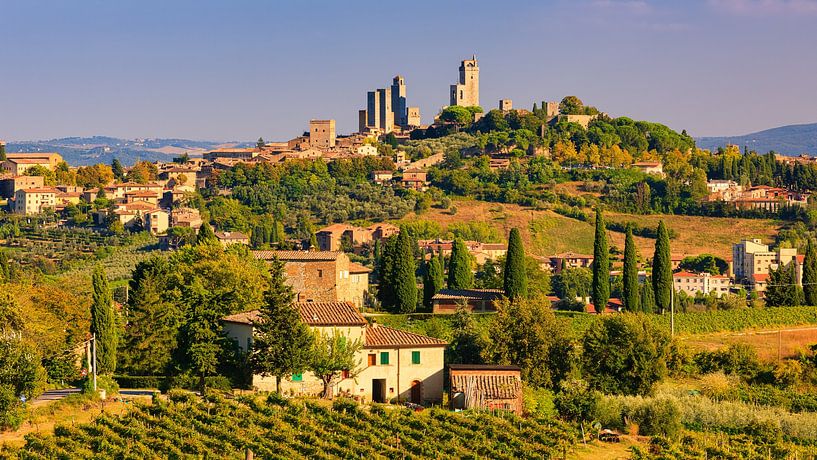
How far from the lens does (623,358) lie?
128ft

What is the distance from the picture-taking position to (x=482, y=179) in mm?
118875

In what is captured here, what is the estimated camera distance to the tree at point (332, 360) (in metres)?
33.8

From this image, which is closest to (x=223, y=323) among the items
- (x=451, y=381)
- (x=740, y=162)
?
(x=451, y=381)

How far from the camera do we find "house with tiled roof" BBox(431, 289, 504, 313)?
174 feet

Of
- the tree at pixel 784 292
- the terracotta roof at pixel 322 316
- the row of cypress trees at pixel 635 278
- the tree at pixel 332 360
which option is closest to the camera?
the tree at pixel 332 360

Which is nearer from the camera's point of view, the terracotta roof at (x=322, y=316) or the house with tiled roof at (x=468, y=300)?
the terracotta roof at (x=322, y=316)

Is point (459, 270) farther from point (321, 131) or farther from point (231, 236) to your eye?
point (321, 131)

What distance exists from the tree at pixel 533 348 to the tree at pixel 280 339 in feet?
24.8

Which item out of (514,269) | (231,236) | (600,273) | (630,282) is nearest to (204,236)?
(514,269)

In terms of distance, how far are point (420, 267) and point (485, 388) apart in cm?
5037

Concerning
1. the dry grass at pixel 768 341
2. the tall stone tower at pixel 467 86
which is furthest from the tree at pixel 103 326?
the tall stone tower at pixel 467 86

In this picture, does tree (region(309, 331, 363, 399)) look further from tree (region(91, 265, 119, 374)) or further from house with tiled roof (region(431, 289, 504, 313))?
house with tiled roof (region(431, 289, 504, 313))

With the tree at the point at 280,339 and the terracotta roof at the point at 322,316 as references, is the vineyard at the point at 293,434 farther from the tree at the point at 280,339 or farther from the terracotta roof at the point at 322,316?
the terracotta roof at the point at 322,316

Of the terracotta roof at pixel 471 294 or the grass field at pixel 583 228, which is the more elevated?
the grass field at pixel 583 228
